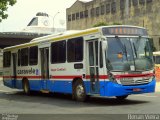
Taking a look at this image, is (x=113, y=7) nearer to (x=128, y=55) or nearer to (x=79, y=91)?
(x=79, y=91)

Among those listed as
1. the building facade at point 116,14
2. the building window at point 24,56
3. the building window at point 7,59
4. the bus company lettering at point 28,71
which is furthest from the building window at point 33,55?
the building facade at point 116,14

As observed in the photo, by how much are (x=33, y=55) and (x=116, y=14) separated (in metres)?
93.6

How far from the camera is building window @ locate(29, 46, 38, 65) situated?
2302 centimetres

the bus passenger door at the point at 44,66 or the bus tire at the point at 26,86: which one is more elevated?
the bus passenger door at the point at 44,66

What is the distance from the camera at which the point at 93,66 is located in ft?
56.8

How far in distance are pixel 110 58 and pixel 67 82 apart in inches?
138

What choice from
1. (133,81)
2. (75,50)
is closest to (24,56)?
(75,50)

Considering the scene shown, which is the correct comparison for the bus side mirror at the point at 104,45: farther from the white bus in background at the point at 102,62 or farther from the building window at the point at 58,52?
the building window at the point at 58,52

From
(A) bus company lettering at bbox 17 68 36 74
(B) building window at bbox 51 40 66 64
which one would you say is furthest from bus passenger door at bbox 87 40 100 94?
(A) bus company lettering at bbox 17 68 36 74

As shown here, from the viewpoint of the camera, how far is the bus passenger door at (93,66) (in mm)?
17094

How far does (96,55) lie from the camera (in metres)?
17.1

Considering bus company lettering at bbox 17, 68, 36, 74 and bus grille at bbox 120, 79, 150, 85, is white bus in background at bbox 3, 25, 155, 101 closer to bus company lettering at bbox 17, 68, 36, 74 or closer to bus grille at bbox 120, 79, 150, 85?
bus grille at bbox 120, 79, 150, 85

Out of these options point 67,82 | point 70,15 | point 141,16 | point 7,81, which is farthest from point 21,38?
point 67,82

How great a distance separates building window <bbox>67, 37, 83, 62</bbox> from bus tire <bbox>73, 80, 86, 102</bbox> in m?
0.99
